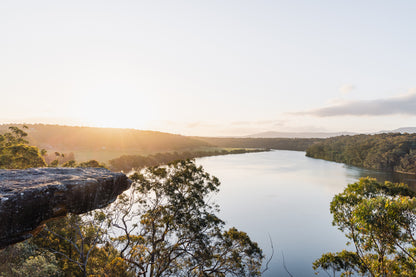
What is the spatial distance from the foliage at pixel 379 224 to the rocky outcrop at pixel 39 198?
10.4 metres

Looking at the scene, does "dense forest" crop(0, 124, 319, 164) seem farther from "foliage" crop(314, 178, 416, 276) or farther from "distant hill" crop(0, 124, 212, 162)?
"foliage" crop(314, 178, 416, 276)

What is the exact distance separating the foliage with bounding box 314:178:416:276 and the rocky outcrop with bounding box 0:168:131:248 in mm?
10441

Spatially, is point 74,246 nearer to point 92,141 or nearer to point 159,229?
point 159,229

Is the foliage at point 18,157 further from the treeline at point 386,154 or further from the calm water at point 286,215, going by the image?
the treeline at point 386,154

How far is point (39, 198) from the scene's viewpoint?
14.9ft

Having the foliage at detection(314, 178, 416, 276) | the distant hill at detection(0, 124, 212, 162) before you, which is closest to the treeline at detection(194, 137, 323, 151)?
the distant hill at detection(0, 124, 212, 162)

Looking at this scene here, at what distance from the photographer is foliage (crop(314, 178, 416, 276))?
8500mm

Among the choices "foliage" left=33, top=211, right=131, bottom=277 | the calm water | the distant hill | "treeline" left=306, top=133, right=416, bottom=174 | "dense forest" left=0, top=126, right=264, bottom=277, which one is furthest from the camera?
the distant hill

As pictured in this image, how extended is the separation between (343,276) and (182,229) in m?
10.1

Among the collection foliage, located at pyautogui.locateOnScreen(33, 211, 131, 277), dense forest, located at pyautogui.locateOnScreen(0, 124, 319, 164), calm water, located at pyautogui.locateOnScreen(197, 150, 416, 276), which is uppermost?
dense forest, located at pyautogui.locateOnScreen(0, 124, 319, 164)

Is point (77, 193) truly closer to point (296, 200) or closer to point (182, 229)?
point (182, 229)

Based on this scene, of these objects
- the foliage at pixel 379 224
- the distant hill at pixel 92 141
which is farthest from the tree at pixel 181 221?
the distant hill at pixel 92 141

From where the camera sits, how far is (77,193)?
5422 mm

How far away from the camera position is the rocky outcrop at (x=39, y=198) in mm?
4039
